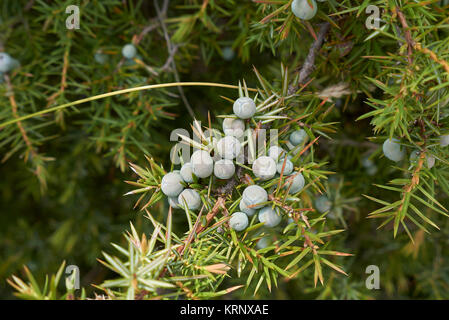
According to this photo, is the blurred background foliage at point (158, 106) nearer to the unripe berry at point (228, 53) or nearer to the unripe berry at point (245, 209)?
the unripe berry at point (228, 53)

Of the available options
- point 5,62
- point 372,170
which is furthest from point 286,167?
point 5,62

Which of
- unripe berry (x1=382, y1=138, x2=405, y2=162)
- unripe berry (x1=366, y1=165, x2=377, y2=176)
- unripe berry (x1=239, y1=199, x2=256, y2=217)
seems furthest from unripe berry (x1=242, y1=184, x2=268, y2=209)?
unripe berry (x1=366, y1=165, x2=377, y2=176)

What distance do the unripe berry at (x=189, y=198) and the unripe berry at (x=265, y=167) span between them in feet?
0.21

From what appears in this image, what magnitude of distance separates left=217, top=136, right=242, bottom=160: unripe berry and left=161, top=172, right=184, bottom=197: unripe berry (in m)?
0.05

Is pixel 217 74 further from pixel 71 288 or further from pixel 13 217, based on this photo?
pixel 13 217

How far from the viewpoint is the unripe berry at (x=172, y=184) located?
0.36 meters

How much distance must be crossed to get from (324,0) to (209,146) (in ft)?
0.64

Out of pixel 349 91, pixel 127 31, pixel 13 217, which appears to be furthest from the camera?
pixel 13 217

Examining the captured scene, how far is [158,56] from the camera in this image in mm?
693

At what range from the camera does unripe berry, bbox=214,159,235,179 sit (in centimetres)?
34

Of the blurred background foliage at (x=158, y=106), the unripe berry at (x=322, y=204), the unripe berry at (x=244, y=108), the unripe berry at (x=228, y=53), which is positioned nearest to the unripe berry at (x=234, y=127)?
the unripe berry at (x=244, y=108)

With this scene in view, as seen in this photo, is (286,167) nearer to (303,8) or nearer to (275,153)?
(275,153)

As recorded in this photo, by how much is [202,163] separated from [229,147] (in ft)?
0.09
